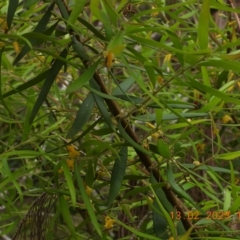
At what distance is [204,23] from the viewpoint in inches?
16.2

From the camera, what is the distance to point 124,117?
20.5 inches

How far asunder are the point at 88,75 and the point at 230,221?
0.91 feet

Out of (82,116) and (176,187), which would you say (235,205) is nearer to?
(176,187)

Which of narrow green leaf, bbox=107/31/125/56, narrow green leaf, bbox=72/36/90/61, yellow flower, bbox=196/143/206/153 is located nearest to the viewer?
narrow green leaf, bbox=107/31/125/56

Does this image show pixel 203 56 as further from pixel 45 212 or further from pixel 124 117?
pixel 45 212

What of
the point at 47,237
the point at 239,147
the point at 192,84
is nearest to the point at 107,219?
the point at 47,237

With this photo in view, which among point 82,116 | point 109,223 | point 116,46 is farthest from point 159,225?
point 116,46

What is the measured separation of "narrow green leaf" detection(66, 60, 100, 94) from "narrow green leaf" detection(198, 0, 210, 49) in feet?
0.32

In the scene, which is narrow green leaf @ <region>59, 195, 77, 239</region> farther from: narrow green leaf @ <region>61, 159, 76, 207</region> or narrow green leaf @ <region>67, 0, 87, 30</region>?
narrow green leaf @ <region>67, 0, 87, 30</region>

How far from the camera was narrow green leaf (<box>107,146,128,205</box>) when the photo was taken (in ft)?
1.72

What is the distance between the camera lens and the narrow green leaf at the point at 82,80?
1.42ft

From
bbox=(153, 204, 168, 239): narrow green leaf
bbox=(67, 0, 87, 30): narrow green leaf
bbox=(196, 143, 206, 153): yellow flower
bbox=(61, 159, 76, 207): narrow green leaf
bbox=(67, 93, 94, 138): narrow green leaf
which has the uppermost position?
bbox=(67, 0, 87, 30): narrow green leaf

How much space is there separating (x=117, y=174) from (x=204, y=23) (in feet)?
0.63
